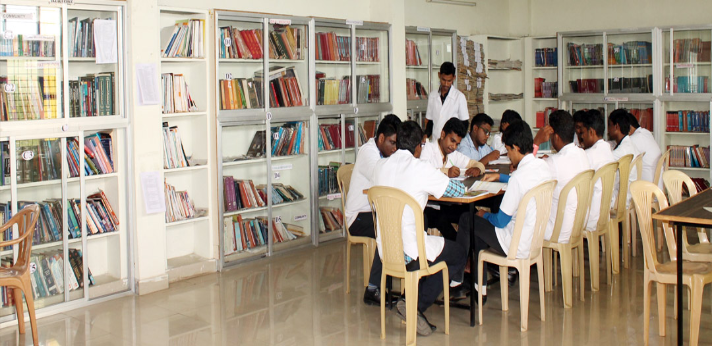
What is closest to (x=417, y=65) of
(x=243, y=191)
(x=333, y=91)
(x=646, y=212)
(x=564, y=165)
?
(x=333, y=91)

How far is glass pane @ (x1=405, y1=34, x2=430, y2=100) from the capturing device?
8.46m

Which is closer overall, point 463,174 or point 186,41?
point 463,174

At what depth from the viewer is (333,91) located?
24.3 feet

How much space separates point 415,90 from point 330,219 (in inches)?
83.3

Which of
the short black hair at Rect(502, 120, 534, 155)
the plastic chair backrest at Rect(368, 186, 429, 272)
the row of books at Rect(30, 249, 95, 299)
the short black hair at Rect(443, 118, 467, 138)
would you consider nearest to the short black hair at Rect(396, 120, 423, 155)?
the plastic chair backrest at Rect(368, 186, 429, 272)

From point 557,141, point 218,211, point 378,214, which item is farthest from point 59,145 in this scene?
point 557,141

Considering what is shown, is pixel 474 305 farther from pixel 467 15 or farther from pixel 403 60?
pixel 467 15

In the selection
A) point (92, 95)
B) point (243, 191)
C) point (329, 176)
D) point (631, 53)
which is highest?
point (631, 53)

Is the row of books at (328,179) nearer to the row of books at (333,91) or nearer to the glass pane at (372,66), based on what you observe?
the row of books at (333,91)

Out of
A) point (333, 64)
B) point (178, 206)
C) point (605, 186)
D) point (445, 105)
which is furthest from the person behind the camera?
point (445, 105)

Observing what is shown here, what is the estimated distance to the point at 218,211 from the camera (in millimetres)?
6367

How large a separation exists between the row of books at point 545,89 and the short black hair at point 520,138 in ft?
19.3

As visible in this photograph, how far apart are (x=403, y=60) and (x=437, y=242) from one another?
13.0ft

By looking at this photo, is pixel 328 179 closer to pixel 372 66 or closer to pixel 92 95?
pixel 372 66
